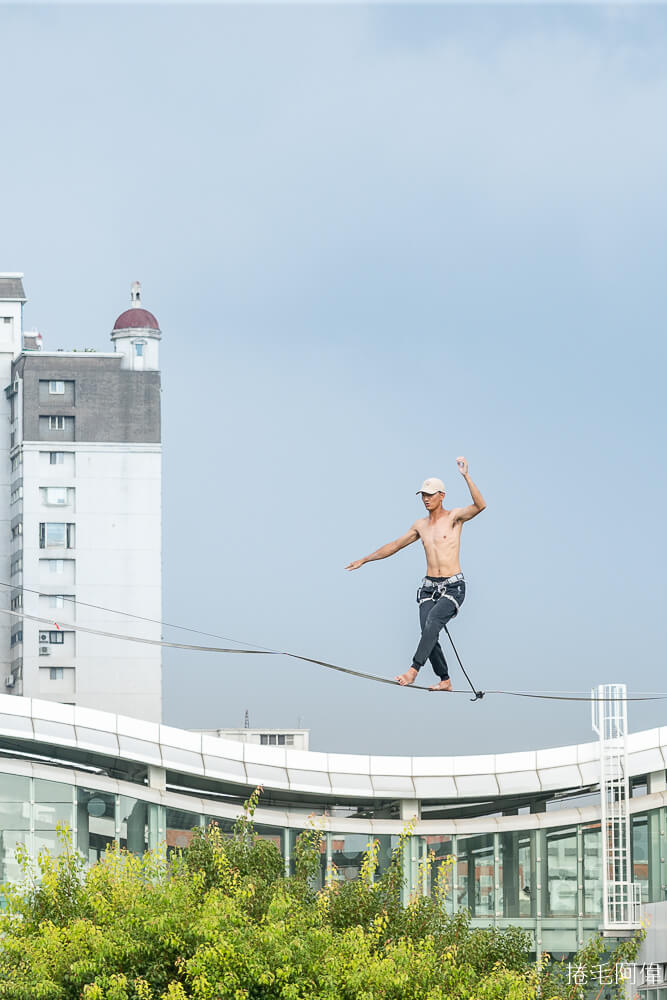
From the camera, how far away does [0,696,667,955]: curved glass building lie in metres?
37.6

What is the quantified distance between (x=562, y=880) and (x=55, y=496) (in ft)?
215

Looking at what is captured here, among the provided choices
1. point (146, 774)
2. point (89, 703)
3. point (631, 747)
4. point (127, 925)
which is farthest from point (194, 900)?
point (89, 703)

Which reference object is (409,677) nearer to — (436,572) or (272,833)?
(436,572)

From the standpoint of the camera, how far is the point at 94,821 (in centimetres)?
3659

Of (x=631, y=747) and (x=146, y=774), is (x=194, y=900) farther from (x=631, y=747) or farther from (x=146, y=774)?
(x=631, y=747)

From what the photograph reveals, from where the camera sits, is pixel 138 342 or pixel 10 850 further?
pixel 138 342

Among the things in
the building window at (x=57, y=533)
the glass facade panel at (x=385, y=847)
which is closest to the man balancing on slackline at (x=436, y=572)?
the glass facade panel at (x=385, y=847)

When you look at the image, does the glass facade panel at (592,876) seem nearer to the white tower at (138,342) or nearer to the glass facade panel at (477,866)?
the glass facade panel at (477,866)

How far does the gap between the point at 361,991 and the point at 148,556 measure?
8096 cm

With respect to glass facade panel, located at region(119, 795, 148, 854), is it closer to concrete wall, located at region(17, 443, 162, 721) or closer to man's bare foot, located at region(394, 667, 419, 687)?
man's bare foot, located at region(394, 667, 419, 687)

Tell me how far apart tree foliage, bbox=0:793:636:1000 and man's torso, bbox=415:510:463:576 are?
3.94 m

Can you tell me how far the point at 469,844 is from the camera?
39.2 metres

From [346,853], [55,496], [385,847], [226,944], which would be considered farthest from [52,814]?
[55,496]

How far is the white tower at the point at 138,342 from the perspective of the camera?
327 ft
